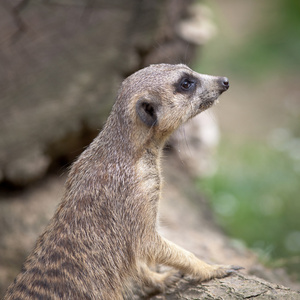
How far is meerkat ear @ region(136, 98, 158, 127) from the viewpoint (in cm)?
299

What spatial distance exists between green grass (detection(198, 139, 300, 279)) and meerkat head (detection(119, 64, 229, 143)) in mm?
1761

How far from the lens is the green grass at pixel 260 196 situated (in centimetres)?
517

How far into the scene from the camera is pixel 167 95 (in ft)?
10.1

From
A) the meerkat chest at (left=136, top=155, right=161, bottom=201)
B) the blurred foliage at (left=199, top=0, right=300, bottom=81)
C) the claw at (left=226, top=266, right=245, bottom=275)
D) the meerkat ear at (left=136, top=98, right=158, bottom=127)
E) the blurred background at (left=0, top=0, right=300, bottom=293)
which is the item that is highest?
the blurred foliage at (left=199, top=0, right=300, bottom=81)

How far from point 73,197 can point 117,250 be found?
423 millimetres

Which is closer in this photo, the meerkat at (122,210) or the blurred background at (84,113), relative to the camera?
the meerkat at (122,210)

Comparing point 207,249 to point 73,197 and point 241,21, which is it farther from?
point 241,21

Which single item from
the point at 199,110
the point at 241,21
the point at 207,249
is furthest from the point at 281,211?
the point at 241,21

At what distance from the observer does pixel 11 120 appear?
4.39 meters

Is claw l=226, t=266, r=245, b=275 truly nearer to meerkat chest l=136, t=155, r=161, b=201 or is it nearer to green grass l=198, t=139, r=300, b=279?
meerkat chest l=136, t=155, r=161, b=201

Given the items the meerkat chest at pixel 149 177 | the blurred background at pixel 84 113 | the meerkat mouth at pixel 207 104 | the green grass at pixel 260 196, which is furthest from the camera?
the green grass at pixel 260 196

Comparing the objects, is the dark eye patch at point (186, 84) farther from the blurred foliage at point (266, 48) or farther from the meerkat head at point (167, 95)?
the blurred foliage at point (266, 48)

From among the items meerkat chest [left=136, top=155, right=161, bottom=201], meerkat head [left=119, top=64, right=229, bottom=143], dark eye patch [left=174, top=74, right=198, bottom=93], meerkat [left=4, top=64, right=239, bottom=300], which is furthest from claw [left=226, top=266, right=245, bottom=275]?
dark eye patch [left=174, top=74, right=198, bottom=93]

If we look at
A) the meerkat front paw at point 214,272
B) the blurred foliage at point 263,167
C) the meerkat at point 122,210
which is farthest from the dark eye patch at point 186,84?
the blurred foliage at point 263,167
